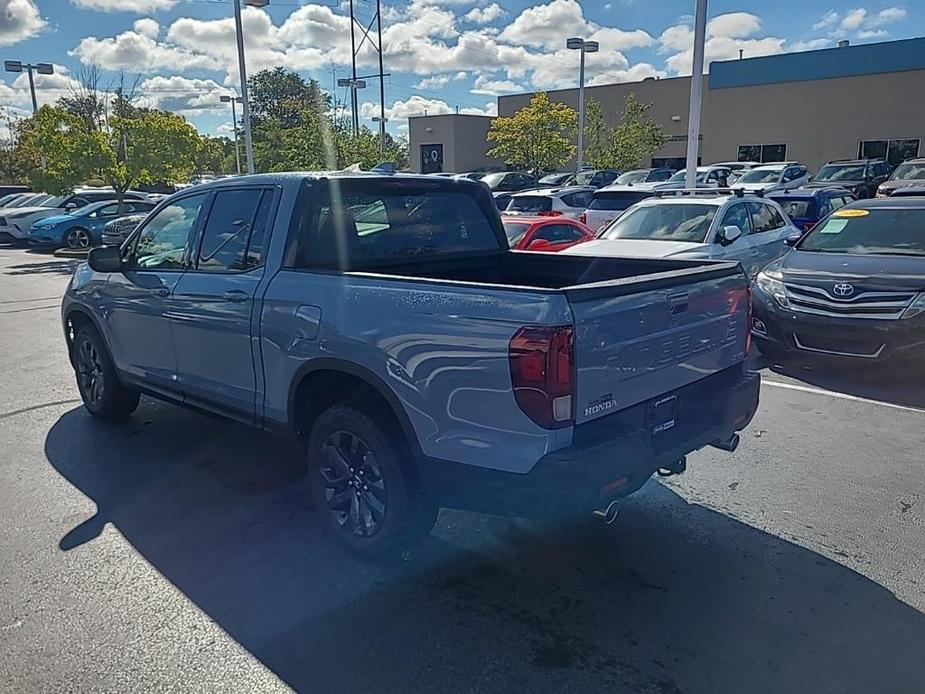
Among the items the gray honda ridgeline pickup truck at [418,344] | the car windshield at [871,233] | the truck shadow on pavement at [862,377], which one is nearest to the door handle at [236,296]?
the gray honda ridgeline pickup truck at [418,344]

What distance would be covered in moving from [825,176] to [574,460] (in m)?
24.5

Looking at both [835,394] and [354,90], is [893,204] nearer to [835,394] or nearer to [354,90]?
[835,394]

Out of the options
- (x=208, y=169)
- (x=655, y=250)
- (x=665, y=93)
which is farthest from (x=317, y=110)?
(x=208, y=169)

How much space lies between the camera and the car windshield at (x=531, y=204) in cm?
1585

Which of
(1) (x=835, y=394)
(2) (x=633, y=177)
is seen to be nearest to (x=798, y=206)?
(1) (x=835, y=394)

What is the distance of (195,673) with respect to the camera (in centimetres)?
289

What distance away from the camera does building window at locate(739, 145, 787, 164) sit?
1379 inches

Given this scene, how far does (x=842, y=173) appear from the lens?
23.5 metres

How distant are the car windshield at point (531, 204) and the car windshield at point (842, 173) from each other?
40.8ft

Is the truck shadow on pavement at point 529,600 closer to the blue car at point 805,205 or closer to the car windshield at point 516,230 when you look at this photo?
the car windshield at point 516,230

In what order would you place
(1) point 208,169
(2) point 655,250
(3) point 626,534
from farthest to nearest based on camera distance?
(1) point 208,169, (2) point 655,250, (3) point 626,534

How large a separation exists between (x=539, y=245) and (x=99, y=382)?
7787 millimetres

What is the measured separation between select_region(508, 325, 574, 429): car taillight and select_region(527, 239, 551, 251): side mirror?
927 cm

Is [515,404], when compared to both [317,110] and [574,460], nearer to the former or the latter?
[574,460]
